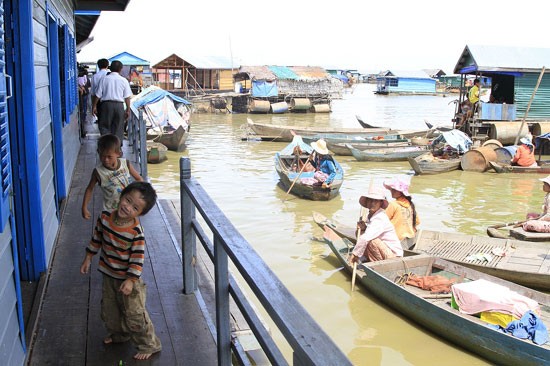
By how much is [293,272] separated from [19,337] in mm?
6212

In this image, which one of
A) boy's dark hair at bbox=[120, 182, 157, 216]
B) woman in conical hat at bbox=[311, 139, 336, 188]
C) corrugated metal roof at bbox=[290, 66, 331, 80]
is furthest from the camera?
corrugated metal roof at bbox=[290, 66, 331, 80]

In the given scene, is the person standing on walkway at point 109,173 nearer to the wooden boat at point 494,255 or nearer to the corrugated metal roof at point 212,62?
the wooden boat at point 494,255

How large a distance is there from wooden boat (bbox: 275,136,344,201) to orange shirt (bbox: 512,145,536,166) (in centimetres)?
664

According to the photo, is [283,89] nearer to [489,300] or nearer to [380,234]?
[380,234]

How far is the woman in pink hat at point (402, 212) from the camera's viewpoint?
25.8 ft

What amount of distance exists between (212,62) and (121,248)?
41909mm

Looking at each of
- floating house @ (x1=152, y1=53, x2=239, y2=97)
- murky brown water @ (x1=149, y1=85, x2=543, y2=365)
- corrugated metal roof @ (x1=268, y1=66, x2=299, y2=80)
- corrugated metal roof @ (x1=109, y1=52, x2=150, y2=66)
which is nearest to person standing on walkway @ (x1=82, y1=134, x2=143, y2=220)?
murky brown water @ (x1=149, y1=85, x2=543, y2=365)

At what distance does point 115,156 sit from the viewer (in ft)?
13.9

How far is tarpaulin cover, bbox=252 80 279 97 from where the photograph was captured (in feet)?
128

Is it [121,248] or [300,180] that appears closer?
[121,248]

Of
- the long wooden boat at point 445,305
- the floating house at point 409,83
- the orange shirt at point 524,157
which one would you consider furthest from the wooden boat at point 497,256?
the floating house at point 409,83

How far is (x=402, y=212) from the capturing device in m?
8.02

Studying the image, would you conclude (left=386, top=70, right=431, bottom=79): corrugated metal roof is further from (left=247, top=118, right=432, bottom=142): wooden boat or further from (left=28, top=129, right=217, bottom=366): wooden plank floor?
(left=28, top=129, right=217, bottom=366): wooden plank floor

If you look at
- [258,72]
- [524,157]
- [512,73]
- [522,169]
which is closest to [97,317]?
[522,169]
